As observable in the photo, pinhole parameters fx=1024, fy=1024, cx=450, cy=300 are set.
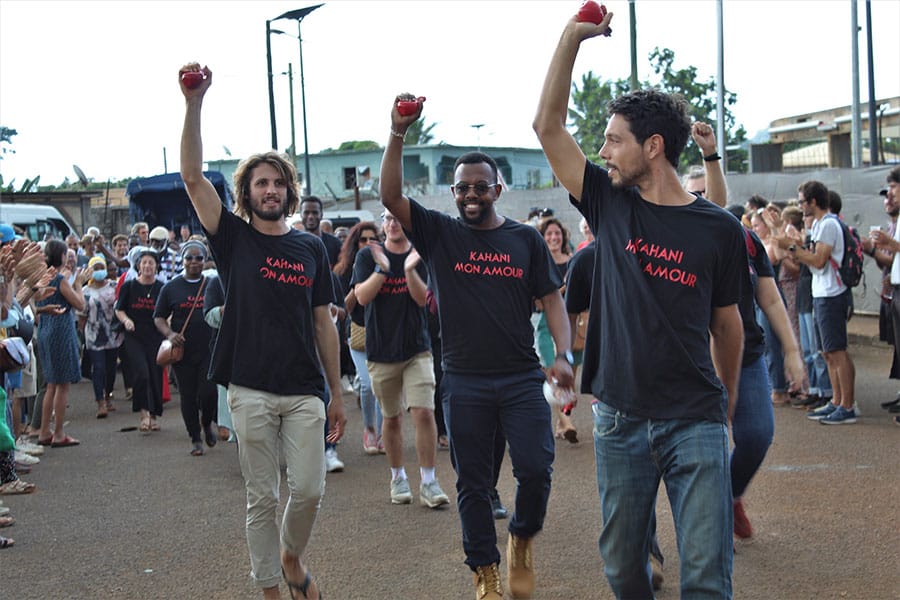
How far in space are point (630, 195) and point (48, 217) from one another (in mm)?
23635

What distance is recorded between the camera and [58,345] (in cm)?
1024

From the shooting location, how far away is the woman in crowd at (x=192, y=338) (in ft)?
30.9

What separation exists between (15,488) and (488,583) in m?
4.71

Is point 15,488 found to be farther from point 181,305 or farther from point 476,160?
point 476,160

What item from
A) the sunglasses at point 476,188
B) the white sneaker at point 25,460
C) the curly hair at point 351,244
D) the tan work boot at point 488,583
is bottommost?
the white sneaker at point 25,460

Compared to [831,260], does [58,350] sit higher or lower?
lower

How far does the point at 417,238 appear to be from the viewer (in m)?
5.08

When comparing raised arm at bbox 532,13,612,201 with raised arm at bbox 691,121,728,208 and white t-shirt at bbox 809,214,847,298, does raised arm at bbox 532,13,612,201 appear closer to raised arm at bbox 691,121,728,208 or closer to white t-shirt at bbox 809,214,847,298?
raised arm at bbox 691,121,728,208

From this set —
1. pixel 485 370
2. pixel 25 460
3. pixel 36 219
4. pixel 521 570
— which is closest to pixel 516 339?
pixel 485 370

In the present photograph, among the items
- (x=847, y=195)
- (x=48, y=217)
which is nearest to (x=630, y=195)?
(x=847, y=195)

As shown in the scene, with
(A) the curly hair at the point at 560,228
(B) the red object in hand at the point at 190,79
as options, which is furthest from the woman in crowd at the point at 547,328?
(B) the red object in hand at the point at 190,79

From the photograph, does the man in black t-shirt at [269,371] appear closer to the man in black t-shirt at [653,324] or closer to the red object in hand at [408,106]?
the red object in hand at [408,106]

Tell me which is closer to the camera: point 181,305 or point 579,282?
point 579,282

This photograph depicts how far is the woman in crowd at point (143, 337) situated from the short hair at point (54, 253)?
1.12 m
